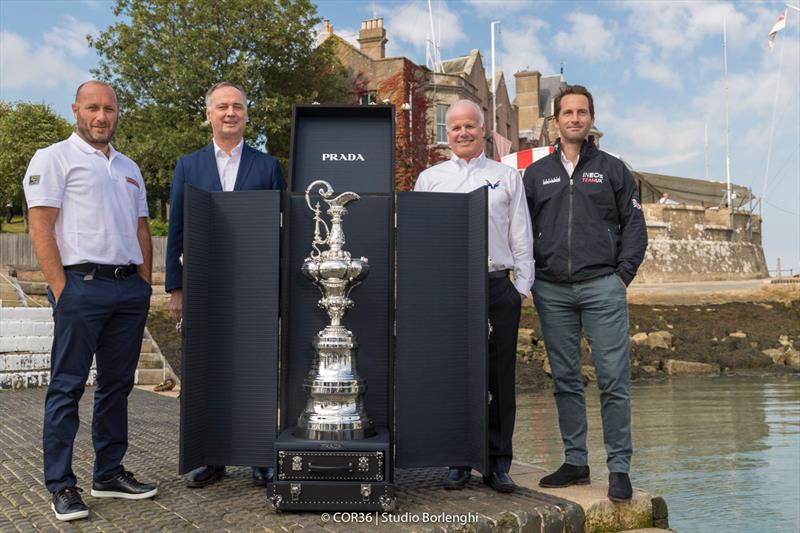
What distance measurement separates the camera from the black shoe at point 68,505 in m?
3.72

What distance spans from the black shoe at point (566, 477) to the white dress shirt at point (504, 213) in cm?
112

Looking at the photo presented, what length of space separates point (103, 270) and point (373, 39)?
115ft

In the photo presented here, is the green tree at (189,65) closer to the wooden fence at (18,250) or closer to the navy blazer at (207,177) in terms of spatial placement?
the wooden fence at (18,250)

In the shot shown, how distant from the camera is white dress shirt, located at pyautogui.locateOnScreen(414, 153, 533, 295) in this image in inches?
172

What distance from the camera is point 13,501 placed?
13.7 ft

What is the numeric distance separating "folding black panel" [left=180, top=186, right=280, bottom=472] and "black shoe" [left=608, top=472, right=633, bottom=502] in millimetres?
1909

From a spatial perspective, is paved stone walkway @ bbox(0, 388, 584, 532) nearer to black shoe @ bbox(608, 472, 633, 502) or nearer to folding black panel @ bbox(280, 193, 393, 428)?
black shoe @ bbox(608, 472, 633, 502)

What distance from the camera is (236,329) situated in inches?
165

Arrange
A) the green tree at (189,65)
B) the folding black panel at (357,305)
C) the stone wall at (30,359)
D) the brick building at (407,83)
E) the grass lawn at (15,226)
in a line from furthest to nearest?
the grass lawn at (15,226)
the brick building at (407,83)
the green tree at (189,65)
the stone wall at (30,359)
the folding black panel at (357,305)

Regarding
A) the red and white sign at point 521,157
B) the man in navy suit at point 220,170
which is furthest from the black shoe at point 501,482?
the red and white sign at point 521,157

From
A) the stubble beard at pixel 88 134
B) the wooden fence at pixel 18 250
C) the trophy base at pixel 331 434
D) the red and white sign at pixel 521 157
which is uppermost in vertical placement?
the red and white sign at pixel 521 157

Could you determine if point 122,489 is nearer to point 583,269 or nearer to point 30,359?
point 583,269

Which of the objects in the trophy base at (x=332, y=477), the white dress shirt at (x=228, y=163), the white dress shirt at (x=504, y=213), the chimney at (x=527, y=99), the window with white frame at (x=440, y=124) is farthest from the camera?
the chimney at (x=527, y=99)

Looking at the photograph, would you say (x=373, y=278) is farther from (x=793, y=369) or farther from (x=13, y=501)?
(x=793, y=369)
